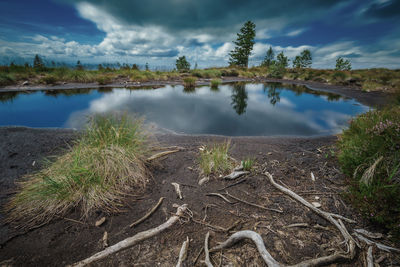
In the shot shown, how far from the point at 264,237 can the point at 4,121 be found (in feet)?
37.0

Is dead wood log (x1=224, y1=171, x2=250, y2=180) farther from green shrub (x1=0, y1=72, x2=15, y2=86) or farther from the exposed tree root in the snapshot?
green shrub (x1=0, y1=72, x2=15, y2=86)

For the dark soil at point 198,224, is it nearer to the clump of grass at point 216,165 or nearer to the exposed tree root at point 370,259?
the exposed tree root at point 370,259

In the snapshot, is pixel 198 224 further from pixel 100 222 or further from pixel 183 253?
pixel 100 222

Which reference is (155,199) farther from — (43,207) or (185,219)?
(43,207)

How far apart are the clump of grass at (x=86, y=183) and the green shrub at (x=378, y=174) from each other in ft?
11.6

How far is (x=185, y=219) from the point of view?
2332 mm

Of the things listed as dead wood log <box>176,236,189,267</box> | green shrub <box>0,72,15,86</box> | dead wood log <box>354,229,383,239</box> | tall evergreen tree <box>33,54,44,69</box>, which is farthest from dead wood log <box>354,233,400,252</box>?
tall evergreen tree <box>33,54,44,69</box>

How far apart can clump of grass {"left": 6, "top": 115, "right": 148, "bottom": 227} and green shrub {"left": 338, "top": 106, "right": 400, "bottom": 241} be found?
355 centimetres

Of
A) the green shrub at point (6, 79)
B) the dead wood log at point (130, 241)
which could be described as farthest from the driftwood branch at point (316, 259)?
the green shrub at point (6, 79)

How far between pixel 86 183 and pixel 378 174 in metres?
4.63

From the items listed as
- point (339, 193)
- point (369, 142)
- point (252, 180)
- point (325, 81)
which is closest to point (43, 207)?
point (252, 180)

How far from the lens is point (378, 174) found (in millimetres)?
2414

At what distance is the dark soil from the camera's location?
1.82m

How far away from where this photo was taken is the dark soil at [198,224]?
182cm
